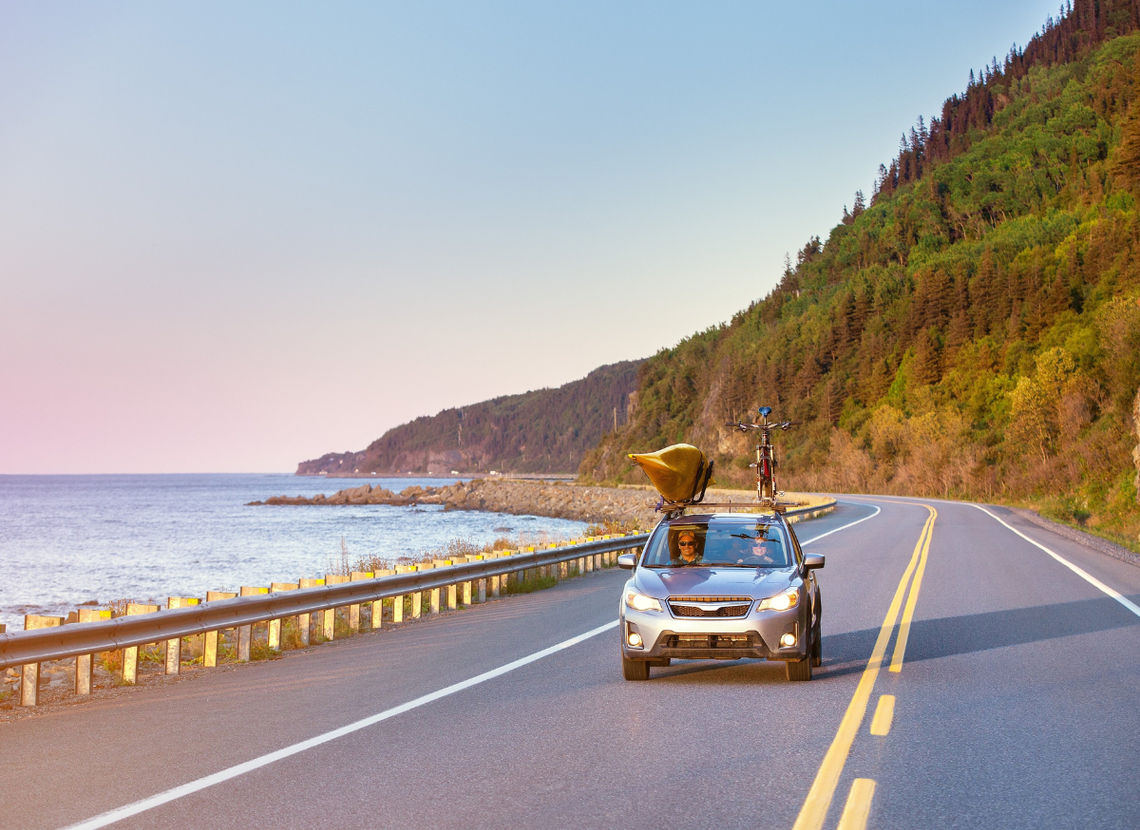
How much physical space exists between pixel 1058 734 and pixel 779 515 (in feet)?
12.1

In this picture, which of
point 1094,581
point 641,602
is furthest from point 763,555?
point 1094,581

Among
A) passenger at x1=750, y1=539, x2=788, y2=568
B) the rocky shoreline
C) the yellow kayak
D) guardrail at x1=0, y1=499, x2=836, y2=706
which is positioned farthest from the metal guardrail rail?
the rocky shoreline

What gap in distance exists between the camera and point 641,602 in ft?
29.5

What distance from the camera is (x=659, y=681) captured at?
9.31 m

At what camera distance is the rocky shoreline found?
244ft

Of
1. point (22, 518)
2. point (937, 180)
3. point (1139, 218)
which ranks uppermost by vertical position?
point (937, 180)

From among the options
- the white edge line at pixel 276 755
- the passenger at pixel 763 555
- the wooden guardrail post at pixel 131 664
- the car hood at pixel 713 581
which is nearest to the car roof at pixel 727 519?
the passenger at pixel 763 555

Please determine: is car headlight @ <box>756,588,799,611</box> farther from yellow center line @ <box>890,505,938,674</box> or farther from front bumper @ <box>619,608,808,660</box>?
yellow center line @ <box>890,505,938,674</box>

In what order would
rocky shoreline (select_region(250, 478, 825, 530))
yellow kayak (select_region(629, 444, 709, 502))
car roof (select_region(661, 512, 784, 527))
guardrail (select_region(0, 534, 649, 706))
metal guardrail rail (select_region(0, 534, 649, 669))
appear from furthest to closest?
rocky shoreline (select_region(250, 478, 825, 530)), yellow kayak (select_region(629, 444, 709, 502)), car roof (select_region(661, 512, 784, 527)), guardrail (select_region(0, 534, 649, 706)), metal guardrail rail (select_region(0, 534, 649, 669))

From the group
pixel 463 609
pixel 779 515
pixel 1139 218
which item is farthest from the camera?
pixel 1139 218

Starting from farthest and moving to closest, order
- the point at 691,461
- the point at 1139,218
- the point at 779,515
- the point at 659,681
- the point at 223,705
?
1. the point at 1139,218
2. the point at 691,461
3. the point at 779,515
4. the point at 659,681
5. the point at 223,705

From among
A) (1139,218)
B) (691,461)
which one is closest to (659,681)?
(691,461)

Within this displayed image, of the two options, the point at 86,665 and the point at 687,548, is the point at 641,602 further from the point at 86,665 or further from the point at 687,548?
the point at 86,665

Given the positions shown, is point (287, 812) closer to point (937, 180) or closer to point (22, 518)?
point (22, 518)
